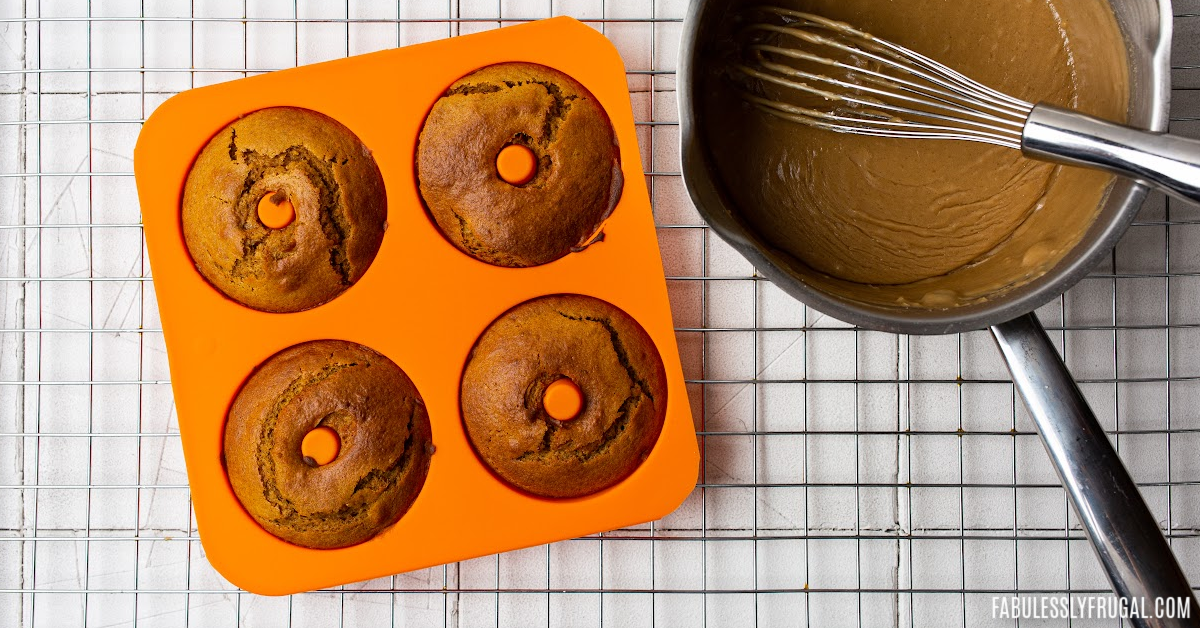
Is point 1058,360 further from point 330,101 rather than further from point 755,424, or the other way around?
point 330,101

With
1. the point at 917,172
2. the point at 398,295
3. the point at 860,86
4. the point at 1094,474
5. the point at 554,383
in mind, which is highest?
the point at 860,86

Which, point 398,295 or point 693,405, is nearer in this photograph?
point 398,295

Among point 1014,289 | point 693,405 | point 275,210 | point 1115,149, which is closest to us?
point 1115,149

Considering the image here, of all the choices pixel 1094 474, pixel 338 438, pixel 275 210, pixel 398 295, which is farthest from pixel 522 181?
pixel 1094 474

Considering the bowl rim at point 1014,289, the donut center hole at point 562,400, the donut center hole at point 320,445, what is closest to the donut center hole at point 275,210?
the donut center hole at point 320,445

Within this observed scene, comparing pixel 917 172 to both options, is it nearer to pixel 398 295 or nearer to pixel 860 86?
pixel 860 86

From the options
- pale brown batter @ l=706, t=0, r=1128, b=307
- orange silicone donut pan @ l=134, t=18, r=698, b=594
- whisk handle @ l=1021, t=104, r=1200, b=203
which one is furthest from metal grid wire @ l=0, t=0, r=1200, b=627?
whisk handle @ l=1021, t=104, r=1200, b=203
